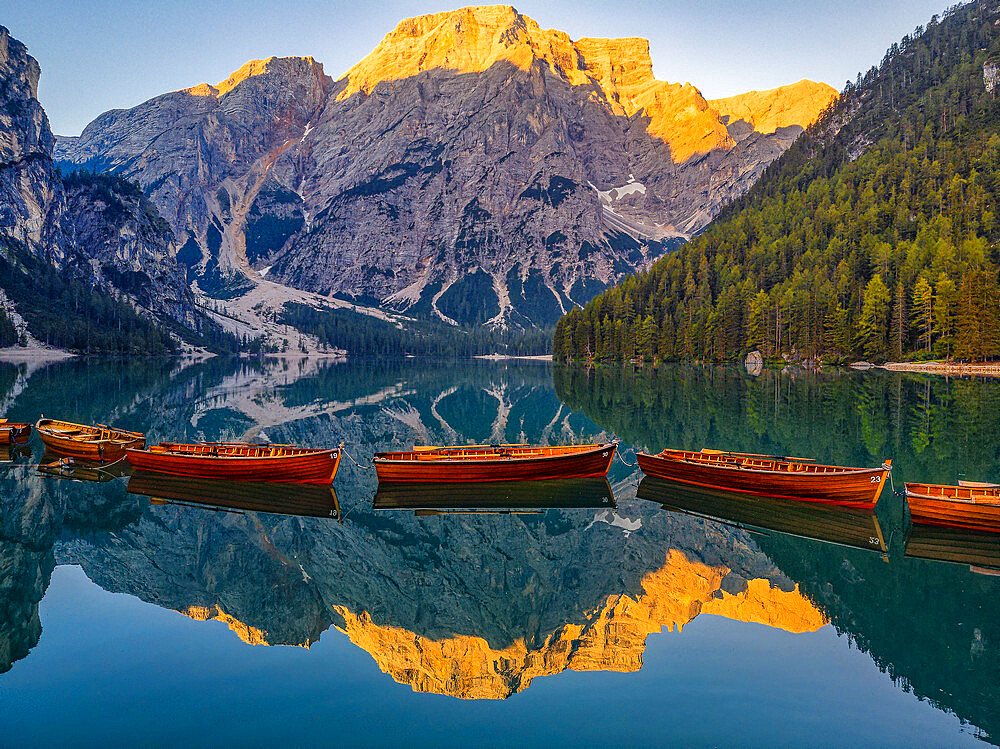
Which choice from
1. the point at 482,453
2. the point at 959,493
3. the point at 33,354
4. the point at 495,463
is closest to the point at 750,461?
the point at 959,493

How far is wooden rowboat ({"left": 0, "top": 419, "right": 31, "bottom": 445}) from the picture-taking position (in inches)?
1697

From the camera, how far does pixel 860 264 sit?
145250 millimetres

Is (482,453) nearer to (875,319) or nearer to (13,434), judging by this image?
(13,434)

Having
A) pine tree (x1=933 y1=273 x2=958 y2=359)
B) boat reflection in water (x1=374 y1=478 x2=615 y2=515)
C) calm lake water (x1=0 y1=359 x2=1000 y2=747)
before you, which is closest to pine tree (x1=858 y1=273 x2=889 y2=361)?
pine tree (x1=933 y1=273 x2=958 y2=359)

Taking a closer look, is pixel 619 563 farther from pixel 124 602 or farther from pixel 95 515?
pixel 95 515

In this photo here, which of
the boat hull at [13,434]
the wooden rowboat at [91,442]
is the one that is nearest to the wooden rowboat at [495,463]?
the wooden rowboat at [91,442]

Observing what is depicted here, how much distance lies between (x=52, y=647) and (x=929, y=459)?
41.9 metres

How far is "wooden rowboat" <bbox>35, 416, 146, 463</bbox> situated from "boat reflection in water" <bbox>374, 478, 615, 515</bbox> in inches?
712

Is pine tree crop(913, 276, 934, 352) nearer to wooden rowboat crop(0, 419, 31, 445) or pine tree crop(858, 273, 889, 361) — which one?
pine tree crop(858, 273, 889, 361)

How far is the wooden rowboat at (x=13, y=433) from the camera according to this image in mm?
43094

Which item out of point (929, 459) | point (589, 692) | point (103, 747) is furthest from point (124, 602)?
point (929, 459)

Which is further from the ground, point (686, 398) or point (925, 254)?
point (925, 254)

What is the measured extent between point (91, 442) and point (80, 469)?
1.74 meters

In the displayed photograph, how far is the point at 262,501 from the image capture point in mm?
31328
